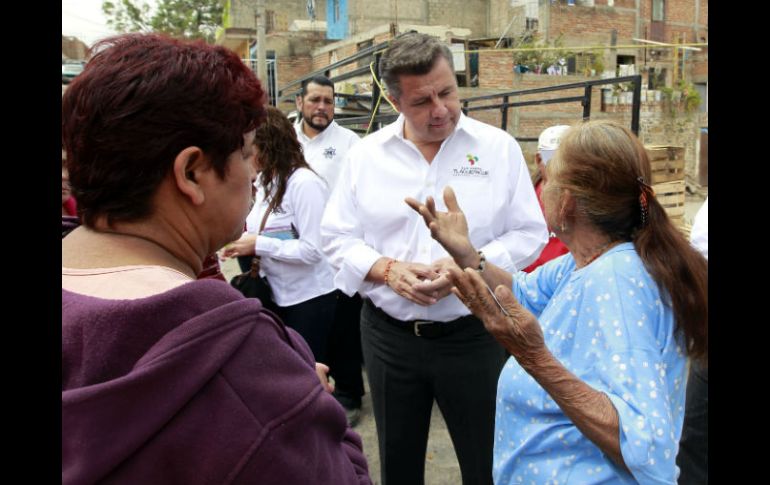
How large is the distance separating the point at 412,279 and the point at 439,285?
0.12m

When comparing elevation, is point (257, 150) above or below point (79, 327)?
above

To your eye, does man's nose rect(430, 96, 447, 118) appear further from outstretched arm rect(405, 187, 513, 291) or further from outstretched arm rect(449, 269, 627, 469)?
outstretched arm rect(449, 269, 627, 469)

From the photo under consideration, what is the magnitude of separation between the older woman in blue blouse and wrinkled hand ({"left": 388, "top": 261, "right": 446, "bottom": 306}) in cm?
57

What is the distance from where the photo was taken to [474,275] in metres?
1.43

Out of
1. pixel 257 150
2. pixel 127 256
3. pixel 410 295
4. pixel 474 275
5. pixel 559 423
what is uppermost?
pixel 257 150

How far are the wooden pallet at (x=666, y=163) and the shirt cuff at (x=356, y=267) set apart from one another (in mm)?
2845

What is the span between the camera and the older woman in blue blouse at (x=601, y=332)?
4.58 feet

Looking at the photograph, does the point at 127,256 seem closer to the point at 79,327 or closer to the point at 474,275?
the point at 79,327

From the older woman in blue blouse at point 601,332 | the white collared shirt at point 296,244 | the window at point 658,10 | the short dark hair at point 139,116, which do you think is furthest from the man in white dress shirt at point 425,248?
the window at point 658,10

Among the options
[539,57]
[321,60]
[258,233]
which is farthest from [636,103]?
[321,60]

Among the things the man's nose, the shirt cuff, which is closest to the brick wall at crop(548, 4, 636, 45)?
the man's nose

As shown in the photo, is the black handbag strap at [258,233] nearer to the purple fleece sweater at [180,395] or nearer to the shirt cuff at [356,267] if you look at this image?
the shirt cuff at [356,267]
